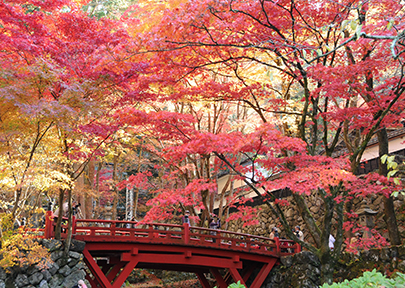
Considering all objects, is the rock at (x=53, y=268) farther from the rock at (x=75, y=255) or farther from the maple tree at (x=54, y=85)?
the maple tree at (x=54, y=85)

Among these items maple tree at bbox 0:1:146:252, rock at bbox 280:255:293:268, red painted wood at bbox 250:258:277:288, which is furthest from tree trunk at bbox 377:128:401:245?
maple tree at bbox 0:1:146:252

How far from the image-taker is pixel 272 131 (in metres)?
7.40

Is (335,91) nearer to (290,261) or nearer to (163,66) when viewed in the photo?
(163,66)

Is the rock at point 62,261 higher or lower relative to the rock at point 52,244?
lower

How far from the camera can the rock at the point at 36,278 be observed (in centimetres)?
964

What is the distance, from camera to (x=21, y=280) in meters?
9.46

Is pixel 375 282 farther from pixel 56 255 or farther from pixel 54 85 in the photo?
pixel 56 255

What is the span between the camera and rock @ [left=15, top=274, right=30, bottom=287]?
9398 millimetres

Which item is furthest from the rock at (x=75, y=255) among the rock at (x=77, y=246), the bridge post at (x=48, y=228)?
the bridge post at (x=48, y=228)

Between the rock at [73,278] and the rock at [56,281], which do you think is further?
the rock at [73,278]

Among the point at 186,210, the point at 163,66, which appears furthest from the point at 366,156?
the point at 163,66

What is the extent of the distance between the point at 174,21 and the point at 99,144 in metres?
5.29

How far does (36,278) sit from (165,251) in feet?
14.7

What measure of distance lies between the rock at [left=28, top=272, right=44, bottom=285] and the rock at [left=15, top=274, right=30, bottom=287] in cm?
11
